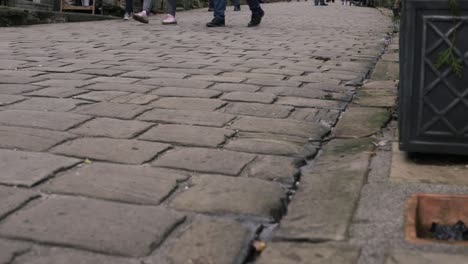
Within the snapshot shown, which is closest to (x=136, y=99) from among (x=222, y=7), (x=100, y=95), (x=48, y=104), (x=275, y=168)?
(x=100, y=95)

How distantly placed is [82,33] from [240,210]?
259 inches

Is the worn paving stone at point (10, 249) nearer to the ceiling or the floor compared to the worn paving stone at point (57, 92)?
nearer to the floor

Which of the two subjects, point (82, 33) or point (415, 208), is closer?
point (415, 208)

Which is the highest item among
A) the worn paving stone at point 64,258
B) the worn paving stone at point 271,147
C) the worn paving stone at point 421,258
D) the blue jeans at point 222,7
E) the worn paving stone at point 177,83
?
the blue jeans at point 222,7

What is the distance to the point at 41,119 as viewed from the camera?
3180mm

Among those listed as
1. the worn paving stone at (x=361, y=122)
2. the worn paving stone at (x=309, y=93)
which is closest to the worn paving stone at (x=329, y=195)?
the worn paving stone at (x=361, y=122)

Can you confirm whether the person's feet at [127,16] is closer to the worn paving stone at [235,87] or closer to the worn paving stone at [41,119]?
the worn paving stone at [235,87]

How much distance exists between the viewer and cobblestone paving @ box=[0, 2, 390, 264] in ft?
6.01

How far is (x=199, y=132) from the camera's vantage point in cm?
301

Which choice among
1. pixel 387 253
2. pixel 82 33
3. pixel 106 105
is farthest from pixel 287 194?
pixel 82 33

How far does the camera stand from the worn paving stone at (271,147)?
273 cm

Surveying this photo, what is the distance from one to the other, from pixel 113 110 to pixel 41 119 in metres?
0.39

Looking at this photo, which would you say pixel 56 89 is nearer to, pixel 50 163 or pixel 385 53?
pixel 50 163

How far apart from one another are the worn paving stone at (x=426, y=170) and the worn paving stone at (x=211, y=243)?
715 mm
